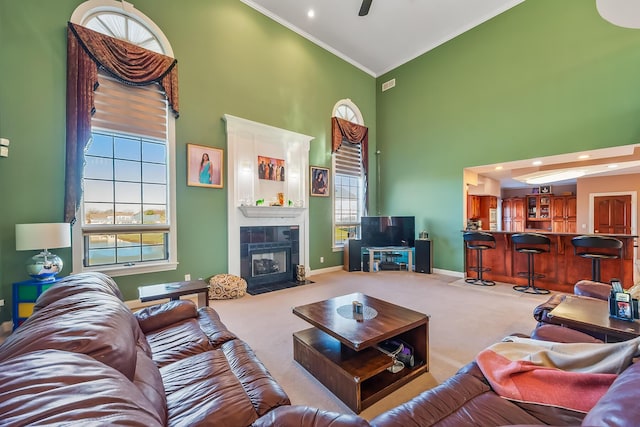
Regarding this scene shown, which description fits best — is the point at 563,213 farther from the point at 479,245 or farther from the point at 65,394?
the point at 65,394

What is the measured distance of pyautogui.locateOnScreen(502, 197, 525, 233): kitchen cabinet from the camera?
9.95 m

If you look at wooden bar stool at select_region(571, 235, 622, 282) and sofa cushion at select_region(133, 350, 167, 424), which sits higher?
wooden bar stool at select_region(571, 235, 622, 282)

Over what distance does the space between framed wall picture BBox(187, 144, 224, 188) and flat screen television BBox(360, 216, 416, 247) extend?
11.2 feet

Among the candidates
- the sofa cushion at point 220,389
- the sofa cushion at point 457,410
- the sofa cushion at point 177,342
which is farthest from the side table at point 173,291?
the sofa cushion at point 457,410

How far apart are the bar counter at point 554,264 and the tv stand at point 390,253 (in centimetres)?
118

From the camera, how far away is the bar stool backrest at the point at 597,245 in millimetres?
3729

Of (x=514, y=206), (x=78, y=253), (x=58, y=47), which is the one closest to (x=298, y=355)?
(x=78, y=253)

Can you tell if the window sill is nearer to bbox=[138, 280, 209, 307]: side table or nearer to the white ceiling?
bbox=[138, 280, 209, 307]: side table

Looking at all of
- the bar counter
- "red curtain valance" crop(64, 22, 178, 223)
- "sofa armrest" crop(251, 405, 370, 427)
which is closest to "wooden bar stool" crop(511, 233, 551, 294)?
the bar counter

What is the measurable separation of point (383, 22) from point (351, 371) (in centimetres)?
624

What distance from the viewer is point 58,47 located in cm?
331

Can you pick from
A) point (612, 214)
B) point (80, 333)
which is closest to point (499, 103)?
point (612, 214)

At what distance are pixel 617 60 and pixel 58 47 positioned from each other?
775cm

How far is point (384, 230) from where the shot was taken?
6305 millimetres
